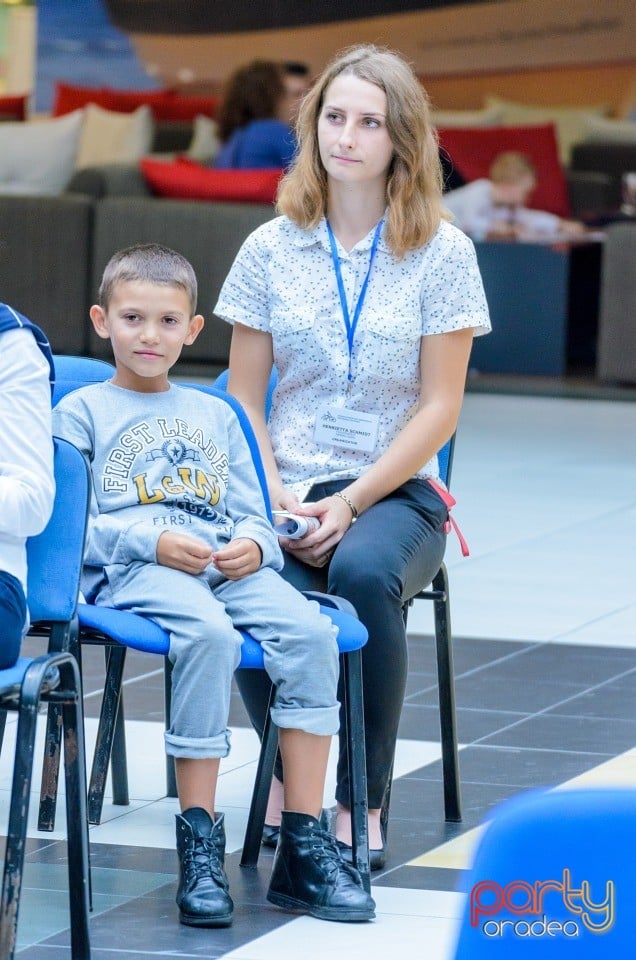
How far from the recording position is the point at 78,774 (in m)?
2.04

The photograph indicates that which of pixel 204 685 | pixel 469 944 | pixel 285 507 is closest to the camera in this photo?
pixel 469 944

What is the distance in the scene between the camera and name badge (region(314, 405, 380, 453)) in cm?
266

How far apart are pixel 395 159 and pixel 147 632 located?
90 cm

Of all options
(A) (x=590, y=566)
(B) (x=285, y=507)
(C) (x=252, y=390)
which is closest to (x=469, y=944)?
(B) (x=285, y=507)

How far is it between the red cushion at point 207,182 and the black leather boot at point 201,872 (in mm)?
6451

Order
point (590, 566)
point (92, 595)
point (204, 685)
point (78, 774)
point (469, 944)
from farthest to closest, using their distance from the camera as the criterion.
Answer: point (590, 566), point (92, 595), point (204, 685), point (78, 774), point (469, 944)

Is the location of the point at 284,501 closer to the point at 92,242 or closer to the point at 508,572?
the point at 508,572

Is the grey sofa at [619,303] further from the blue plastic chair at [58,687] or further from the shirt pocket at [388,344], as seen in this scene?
the blue plastic chair at [58,687]

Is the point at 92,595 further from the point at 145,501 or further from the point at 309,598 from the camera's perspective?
the point at 309,598

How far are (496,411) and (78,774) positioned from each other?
6280 millimetres

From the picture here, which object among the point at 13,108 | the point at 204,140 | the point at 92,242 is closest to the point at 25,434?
the point at 92,242

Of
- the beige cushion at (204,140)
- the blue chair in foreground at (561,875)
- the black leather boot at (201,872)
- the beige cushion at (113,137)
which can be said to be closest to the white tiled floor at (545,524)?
the black leather boot at (201,872)

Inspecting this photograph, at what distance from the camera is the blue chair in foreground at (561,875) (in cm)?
95

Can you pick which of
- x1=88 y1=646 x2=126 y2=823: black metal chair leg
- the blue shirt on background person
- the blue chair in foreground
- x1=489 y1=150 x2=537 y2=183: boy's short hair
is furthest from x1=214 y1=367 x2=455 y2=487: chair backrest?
x1=489 y1=150 x2=537 y2=183: boy's short hair
